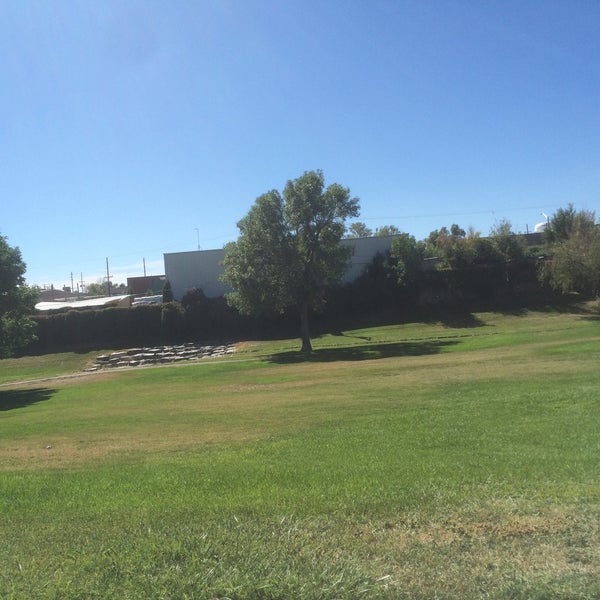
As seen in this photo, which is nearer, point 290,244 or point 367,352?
point 367,352

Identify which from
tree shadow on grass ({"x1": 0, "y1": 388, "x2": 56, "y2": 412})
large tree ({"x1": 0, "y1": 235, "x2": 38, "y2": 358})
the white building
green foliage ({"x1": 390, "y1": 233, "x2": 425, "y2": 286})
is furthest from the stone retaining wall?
green foliage ({"x1": 390, "y1": 233, "x2": 425, "y2": 286})

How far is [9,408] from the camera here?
86.7 ft

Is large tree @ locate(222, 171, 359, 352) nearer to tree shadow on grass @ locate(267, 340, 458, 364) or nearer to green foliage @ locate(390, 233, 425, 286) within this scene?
tree shadow on grass @ locate(267, 340, 458, 364)

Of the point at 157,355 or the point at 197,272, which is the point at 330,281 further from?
the point at 197,272

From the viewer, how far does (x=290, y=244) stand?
143 feet

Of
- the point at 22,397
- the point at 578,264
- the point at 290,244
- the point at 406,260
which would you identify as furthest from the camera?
the point at 406,260

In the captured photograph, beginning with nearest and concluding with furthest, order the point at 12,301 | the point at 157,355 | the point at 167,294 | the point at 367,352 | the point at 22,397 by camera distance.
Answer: the point at 22,397
the point at 12,301
the point at 367,352
the point at 157,355
the point at 167,294

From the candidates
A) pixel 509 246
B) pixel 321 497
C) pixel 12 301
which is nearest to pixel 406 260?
pixel 509 246

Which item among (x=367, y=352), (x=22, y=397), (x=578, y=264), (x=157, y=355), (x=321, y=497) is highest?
(x=578, y=264)

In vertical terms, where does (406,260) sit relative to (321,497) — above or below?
above

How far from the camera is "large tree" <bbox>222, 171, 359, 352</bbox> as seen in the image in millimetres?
43344

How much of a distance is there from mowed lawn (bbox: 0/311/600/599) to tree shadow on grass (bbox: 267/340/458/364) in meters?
17.7

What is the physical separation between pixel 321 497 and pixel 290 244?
37200 millimetres

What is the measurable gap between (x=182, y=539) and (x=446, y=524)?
2.26 metres
